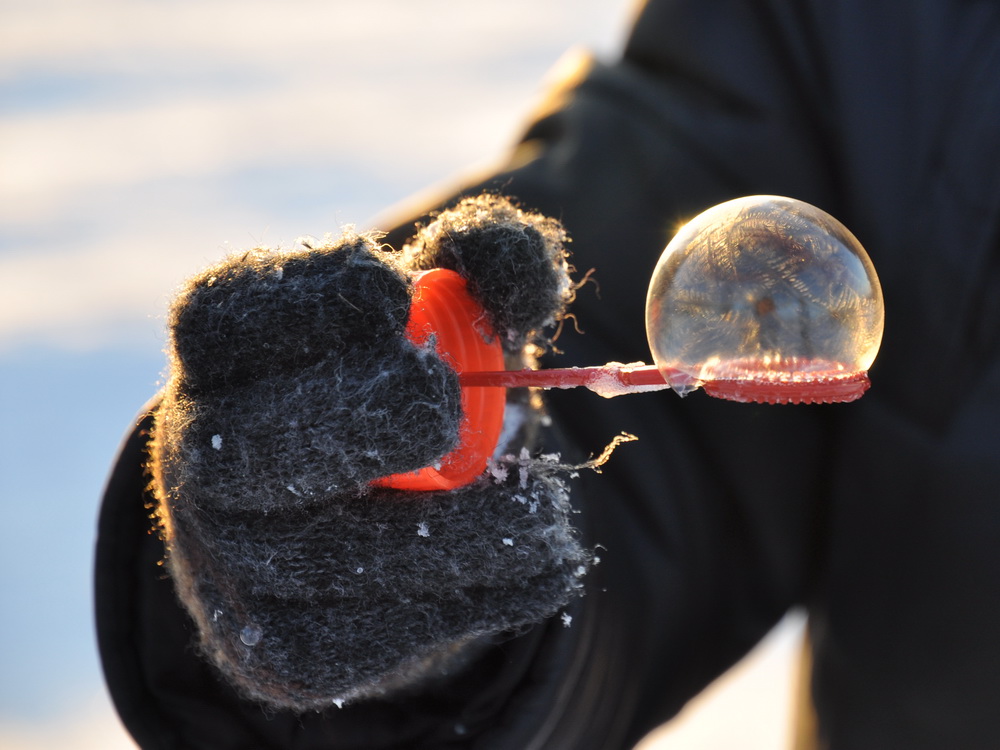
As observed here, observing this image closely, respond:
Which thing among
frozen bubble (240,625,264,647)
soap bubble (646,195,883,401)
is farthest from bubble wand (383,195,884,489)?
frozen bubble (240,625,264,647)

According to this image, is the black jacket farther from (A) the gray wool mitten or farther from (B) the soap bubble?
(B) the soap bubble

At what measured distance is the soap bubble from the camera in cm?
48

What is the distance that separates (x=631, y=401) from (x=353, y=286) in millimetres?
437

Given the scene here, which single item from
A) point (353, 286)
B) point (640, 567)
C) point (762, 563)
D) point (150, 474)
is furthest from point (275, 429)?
point (762, 563)

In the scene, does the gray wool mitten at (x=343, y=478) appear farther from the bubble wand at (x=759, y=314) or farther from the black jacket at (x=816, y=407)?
the black jacket at (x=816, y=407)

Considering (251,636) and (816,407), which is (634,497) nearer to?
(816,407)

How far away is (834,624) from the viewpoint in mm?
958

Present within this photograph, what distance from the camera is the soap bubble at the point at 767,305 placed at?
1.58ft

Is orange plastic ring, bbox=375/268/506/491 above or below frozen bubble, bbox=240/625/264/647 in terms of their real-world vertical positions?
above

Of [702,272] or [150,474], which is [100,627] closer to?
[150,474]

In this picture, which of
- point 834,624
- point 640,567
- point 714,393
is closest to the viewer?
point 714,393

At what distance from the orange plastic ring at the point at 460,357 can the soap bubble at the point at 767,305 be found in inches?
4.8

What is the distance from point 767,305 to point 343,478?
268 mm

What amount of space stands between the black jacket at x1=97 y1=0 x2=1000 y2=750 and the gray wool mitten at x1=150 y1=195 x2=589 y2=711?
0.18 meters
